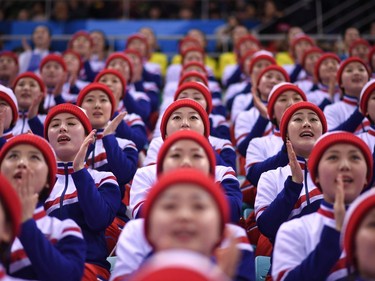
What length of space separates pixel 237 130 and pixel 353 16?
5.41 metres

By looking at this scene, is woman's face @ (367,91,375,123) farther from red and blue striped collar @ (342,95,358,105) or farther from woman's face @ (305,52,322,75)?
woman's face @ (305,52,322,75)

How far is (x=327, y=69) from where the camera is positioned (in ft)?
18.5

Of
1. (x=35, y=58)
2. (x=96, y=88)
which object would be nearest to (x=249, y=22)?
(x=35, y=58)

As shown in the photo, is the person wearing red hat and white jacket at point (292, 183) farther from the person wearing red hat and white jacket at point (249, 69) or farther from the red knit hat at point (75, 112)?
the person wearing red hat and white jacket at point (249, 69)

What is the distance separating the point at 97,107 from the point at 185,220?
233cm

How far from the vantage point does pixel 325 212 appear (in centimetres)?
229

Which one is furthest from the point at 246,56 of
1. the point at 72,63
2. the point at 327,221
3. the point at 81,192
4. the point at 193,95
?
the point at 327,221

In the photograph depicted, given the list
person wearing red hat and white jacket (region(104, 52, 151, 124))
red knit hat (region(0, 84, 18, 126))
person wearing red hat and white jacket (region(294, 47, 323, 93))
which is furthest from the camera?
person wearing red hat and white jacket (region(294, 47, 323, 93))

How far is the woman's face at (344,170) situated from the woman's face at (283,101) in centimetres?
157

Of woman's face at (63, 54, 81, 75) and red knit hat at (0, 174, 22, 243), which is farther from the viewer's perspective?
woman's face at (63, 54, 81, 75)

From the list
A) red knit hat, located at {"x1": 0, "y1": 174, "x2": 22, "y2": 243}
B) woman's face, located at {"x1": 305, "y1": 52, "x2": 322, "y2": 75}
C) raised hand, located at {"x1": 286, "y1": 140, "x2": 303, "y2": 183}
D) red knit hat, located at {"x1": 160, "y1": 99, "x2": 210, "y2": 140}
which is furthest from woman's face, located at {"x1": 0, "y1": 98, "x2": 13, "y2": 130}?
woman's face, located at {"x1": 305, "y1": 52, "x2": 322, "y2": 75}

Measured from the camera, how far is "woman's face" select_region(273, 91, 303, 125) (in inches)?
155

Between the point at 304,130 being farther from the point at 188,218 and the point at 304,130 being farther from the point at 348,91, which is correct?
the point at 348,91

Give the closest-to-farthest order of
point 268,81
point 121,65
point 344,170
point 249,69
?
1. point 344,170
2. point 268,81
3. point 121,65
4. point 249,69
